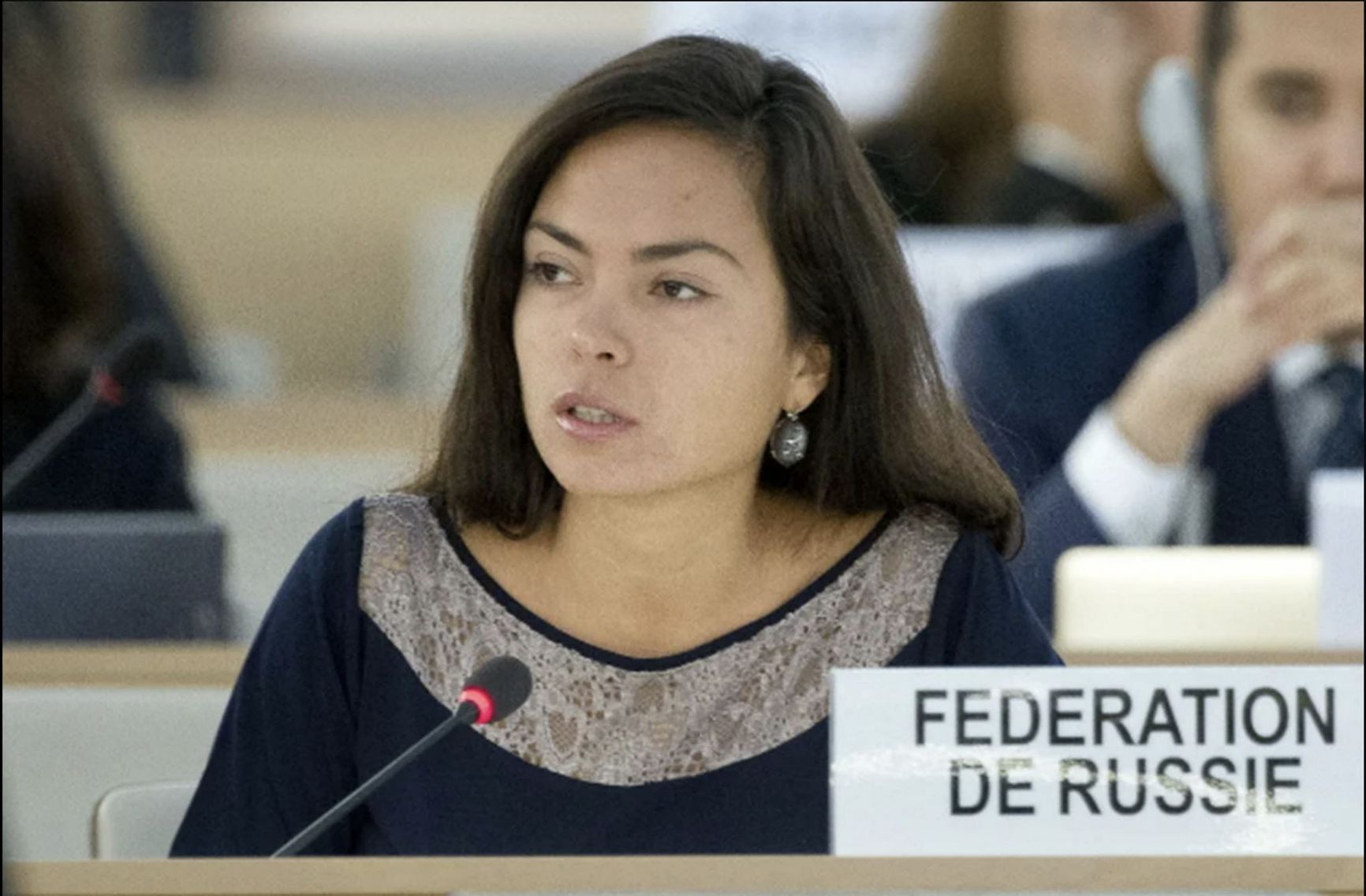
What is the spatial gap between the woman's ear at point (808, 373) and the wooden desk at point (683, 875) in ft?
1.25

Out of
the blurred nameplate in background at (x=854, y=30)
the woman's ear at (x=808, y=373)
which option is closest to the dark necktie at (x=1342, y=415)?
the blurred nameplate in background at (x=854, y=30)

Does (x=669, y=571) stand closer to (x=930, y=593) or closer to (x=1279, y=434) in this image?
(x=930, y=593)

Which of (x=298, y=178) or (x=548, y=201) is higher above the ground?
(x=298, y=178)

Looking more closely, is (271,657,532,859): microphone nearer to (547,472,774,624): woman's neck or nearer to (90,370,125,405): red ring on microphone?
(547,472,774,624): woman's neck

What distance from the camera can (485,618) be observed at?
1.39m

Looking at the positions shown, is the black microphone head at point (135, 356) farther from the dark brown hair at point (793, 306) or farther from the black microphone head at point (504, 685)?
the black microphone head at point (504, 685)

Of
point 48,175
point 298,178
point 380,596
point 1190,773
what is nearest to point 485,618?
point 380,596

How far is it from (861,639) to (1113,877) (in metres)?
0.33

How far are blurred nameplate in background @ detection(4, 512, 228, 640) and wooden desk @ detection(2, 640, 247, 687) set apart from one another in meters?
0.08

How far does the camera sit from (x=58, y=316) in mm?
2227

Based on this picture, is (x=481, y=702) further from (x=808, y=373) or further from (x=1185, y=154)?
(x=1185, y=154)

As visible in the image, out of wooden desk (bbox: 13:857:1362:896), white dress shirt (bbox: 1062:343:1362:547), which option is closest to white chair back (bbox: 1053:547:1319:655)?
white dress shirt (bbox: 1062:343:1362:547)

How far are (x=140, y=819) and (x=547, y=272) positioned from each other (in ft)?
1.36

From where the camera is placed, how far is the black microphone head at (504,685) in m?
1.21
